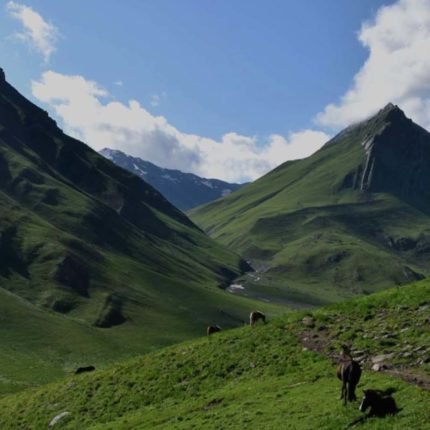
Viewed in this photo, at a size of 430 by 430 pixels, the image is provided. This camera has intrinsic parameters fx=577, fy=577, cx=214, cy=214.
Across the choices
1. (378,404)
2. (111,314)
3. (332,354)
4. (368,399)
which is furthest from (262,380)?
(111,314)

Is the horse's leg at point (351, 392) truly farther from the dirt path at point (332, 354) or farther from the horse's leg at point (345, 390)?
the dirt path at point (332, 354)

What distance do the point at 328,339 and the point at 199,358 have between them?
9980 mm

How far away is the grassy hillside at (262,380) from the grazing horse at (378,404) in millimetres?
456

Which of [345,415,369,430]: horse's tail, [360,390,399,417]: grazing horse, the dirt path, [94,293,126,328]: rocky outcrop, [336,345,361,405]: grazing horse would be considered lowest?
[345,415,369,430]: horse's tail

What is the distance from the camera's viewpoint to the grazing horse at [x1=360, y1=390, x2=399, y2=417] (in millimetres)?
24719

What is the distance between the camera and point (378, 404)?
2489cm

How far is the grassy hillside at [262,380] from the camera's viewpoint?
95.5ft

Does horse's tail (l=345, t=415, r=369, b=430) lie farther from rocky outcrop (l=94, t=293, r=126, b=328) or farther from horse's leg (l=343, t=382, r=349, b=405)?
rocky outcrop (l=94, t=293, r=126, b=328)

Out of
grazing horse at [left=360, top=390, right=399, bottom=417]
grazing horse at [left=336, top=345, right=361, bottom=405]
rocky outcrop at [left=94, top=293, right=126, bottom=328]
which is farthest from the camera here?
rocky outcrop at [left=94, top=293, right=126, bottom=328]

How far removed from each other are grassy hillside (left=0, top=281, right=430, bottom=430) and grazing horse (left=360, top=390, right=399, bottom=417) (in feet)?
1.50

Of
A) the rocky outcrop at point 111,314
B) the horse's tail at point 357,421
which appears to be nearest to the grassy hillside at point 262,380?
the horse's tail at point 357,421

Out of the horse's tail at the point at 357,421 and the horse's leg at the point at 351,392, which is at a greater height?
the horse's leg at the point at 351,392

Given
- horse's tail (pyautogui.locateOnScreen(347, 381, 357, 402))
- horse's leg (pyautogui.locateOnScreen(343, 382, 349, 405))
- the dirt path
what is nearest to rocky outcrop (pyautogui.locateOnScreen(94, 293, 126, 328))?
the dirt path

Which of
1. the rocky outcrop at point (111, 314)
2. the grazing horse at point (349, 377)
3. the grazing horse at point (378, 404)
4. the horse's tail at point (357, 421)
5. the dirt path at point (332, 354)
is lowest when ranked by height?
the horse's tail at point (357, 421)
